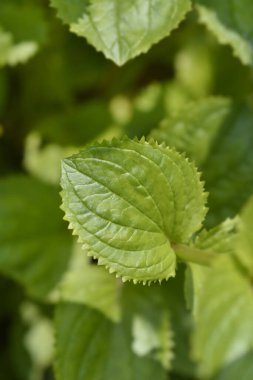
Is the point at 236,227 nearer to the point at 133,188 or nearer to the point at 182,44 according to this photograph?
the point at 133,188

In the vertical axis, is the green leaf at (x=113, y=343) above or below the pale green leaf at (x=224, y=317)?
below

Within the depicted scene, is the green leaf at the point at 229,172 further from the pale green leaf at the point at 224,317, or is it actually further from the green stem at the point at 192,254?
the green stem at the point at 192,254

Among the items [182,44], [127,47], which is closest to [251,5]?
[127,47]

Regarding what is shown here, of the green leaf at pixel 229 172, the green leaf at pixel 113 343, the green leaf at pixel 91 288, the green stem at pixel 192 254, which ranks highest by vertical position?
the green leaf at pixel 229 172

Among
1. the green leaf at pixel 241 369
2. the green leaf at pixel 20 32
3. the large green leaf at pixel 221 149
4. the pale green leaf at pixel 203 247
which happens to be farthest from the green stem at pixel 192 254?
the green leaf at pixel 20 32

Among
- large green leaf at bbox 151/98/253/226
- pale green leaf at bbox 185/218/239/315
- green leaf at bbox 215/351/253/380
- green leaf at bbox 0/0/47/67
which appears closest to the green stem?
pale green leaf at bbox 185/218/239/315

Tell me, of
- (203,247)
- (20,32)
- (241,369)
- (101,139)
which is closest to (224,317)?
(241,369)

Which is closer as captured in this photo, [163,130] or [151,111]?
[163,130]
